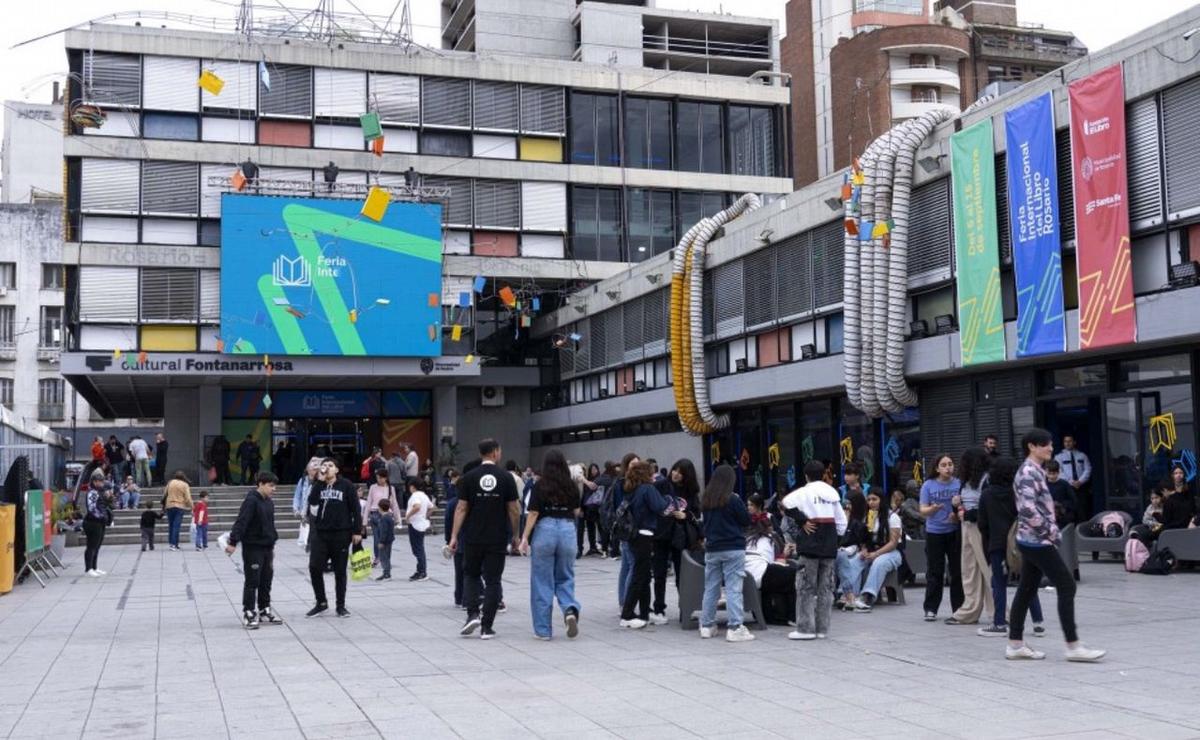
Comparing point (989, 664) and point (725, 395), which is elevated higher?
point (725, 395)

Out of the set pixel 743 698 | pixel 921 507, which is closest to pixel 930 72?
pixel 921 507

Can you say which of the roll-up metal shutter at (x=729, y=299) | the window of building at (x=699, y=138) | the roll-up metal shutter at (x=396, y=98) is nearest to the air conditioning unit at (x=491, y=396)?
Answer: the roll-up metal shutter at (x=396, y=98)

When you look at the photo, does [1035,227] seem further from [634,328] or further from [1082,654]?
[634,328]

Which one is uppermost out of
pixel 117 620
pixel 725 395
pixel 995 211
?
pixel 995 211

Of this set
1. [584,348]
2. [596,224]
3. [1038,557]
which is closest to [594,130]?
[596,224]

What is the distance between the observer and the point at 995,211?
62.2ft

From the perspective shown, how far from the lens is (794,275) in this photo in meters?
25.4

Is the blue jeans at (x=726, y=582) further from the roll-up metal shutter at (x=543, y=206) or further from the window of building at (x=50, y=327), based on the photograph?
the window of building at (x=50, y=327)

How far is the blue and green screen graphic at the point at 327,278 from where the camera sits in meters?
35.6

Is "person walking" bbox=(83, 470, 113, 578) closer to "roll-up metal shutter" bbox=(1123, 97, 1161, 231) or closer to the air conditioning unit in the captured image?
"roll-up metal shutter" bbox=(1123, 97, 1161, 231)

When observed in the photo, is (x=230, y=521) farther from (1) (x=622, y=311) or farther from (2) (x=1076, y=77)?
(2) (x=1076, y=77)

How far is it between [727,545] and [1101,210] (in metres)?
8.81

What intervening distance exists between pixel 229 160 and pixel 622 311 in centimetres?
1286

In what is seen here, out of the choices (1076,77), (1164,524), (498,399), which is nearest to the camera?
(1164,524)
